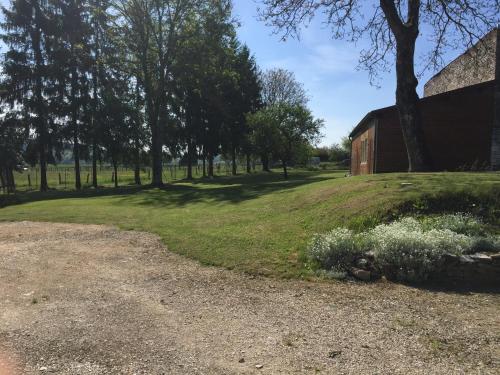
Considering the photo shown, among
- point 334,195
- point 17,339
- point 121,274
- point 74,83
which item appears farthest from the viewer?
point 74,83

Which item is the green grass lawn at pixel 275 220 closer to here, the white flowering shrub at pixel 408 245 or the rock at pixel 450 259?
the white flowering shrub at pixel 408 245

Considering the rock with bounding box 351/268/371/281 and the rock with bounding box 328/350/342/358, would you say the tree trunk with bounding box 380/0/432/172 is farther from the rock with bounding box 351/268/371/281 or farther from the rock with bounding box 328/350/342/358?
the rock with bounding box 328/350/342/358

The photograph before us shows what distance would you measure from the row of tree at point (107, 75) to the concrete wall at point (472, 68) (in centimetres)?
998

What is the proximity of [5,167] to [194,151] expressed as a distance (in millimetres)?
19274

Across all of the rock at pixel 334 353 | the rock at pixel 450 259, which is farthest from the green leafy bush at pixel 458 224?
the rock at pixel 334 353

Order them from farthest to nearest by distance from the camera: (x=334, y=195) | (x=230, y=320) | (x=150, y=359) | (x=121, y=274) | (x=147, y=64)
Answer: (x=147, y=64) → (x=334, y=195) → (x=121, y=274) → (x=230, y=320) → (x=150, y=359)

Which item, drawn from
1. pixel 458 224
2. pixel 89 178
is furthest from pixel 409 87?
pixel 89 178

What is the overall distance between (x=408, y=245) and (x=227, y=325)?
3.44 metres

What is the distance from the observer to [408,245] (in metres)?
6.87

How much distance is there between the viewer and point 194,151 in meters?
47.2

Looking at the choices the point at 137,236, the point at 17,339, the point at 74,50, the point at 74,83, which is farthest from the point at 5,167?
the point at 17,339

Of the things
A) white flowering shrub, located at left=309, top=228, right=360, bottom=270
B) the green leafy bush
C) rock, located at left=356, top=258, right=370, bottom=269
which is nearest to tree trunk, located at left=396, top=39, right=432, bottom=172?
the green leafy bush

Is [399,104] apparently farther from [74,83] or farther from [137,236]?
[74,83]

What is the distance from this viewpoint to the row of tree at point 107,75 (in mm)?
29547
